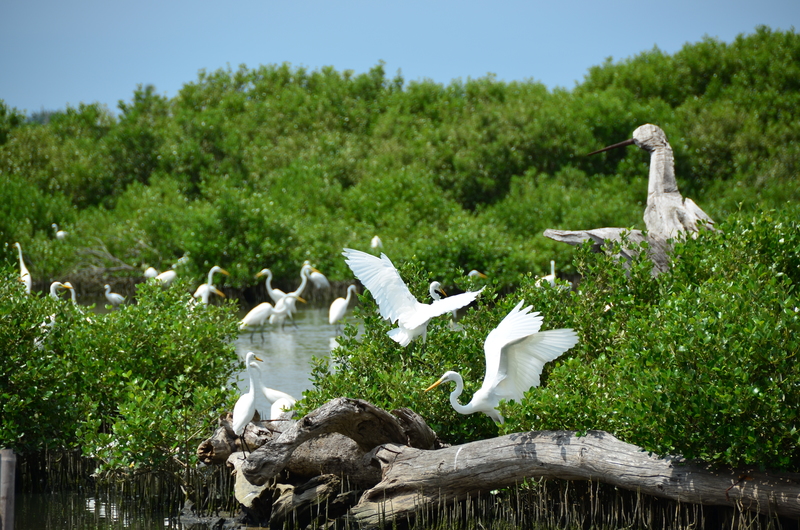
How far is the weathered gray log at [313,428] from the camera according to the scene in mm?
6211

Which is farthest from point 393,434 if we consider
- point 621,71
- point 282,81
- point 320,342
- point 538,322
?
point 282,81

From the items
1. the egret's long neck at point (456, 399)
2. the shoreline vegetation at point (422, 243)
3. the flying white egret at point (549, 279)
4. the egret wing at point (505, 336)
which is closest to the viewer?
the shoreline vegetation at point (422, 243)

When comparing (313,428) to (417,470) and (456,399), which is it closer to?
(417,470)

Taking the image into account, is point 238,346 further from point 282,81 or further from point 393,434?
point 282,81

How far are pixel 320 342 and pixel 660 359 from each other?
10212 millimetres

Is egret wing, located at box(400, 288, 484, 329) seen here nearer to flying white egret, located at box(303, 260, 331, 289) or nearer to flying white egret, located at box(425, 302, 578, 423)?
flying white egret, located at box(425, 302, 578, 423)

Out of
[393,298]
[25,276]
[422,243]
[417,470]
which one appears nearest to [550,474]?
[417,470]

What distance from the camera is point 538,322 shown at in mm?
6109

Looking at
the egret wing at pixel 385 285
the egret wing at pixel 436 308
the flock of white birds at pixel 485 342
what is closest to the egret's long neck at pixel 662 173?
the flock of white birds at pixel 485 342

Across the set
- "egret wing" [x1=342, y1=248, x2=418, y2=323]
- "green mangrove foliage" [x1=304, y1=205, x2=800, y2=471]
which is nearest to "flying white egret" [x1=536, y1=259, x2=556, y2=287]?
"green mangrove foliage" [x1=304, y1=205, x2=800, y2=471]

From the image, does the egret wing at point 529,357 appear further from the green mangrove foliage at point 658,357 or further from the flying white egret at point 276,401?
the flying white egret at point 276,401

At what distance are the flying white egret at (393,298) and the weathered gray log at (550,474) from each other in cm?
113

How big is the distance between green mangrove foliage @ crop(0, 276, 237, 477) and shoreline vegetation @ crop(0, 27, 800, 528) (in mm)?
28

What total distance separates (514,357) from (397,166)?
68.2 ft
